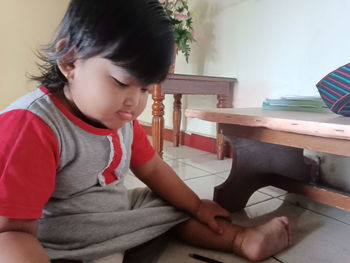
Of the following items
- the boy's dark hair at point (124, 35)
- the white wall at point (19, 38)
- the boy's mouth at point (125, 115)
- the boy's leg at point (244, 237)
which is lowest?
the boy's leg at point (244, 237)

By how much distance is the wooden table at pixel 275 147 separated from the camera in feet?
1.47

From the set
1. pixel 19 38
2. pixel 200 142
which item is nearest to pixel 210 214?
pixel 200 142

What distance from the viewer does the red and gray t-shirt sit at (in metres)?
0.35

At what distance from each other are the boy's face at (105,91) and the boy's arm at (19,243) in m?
0.17

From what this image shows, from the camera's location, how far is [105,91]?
1.21 ft

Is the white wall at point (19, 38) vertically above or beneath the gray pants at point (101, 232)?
above

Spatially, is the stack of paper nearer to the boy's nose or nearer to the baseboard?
the boy's nose

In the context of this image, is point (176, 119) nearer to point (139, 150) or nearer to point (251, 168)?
point (251, 168)

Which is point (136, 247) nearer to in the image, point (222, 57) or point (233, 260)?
point (233, 260)

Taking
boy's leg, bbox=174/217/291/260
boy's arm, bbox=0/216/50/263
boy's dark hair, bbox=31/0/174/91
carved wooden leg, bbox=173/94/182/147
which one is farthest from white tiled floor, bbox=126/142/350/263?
carved wooden leg, bbox=173/94/182/147

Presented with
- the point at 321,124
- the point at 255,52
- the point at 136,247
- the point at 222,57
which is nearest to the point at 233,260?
the point at 136,247

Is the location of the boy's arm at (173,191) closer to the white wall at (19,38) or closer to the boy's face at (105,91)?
the boy's face at (105,91)

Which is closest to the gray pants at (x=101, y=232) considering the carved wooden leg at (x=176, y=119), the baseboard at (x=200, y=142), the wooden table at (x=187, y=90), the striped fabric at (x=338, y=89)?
the striped fabric at (x=338, y=89)

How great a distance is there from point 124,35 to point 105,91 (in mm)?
76
